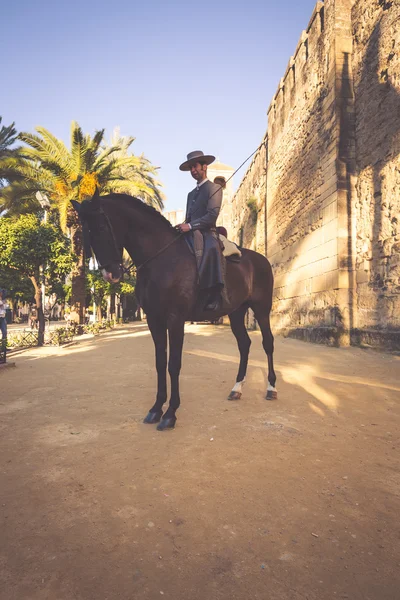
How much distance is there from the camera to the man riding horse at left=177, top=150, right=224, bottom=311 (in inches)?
148

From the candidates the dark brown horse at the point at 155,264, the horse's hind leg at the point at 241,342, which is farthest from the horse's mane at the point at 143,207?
the horse's hind leg at the point at 241,342

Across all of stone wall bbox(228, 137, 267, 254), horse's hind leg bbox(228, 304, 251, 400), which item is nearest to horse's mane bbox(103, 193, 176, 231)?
horse's hind leg bbox(228, 304, 251, 400)

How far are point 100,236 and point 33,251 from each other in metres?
10.0

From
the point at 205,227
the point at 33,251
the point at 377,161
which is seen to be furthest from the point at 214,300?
the point at 33,251

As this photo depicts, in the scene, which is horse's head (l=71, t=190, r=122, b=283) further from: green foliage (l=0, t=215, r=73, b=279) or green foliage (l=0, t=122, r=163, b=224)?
green foliage (l=0, t=122, r=163, b=224)

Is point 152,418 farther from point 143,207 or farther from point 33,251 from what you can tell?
point 33,251

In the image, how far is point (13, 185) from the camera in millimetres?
14844

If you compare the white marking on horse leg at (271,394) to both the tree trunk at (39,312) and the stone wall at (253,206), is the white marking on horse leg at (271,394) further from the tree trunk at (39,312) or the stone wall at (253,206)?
the stone wall at (253,206)

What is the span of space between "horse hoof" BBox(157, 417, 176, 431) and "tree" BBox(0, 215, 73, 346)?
10678 millimetres

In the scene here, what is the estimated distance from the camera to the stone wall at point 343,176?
8.30 metres

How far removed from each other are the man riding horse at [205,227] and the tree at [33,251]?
9568 millimetres

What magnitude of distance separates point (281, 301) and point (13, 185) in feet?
39.4

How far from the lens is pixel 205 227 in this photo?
3982 millimetres

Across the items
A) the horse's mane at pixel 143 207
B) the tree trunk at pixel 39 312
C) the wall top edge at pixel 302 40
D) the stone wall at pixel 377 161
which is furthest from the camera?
the tree trunk at pixel 39 312
